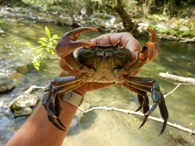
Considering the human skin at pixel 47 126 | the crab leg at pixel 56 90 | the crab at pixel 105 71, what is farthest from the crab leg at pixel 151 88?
the crab leg at pixel 56 90

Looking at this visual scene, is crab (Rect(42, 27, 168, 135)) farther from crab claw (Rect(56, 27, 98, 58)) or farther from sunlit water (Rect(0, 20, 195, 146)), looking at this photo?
sunlit water (Rect(0, 20, 195, 146))

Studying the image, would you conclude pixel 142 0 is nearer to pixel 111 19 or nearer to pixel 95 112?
pixel 111 19

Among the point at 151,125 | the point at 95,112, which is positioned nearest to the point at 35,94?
the point at 95,112

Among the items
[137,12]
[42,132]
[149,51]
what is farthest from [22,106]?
[137,12]

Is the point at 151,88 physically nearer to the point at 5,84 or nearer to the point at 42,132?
the point at 42,132

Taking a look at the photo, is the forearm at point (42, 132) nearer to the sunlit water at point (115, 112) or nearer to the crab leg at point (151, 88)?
the crab leg at point (151, 88)
